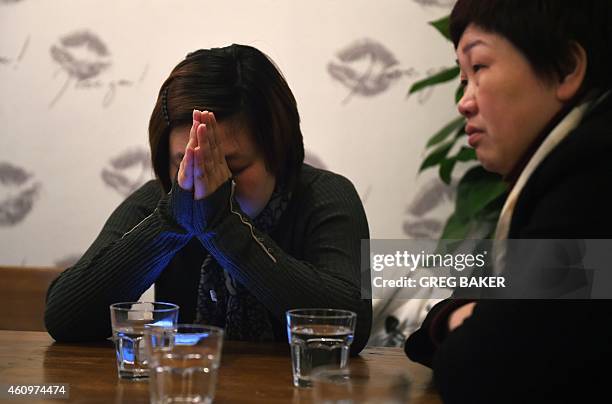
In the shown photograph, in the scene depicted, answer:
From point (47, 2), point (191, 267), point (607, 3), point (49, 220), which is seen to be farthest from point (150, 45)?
point (607, 3)

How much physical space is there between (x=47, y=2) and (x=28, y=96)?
13.4 inches

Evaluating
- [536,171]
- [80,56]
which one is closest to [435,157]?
[80,56]

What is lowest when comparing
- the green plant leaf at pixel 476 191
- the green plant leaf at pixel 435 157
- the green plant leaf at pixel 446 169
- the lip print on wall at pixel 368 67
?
the green plant leaf at pixel 476 191

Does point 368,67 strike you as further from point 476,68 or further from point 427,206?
point 476,68

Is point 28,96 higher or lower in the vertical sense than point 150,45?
lower

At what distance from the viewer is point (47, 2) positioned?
8.70 feet

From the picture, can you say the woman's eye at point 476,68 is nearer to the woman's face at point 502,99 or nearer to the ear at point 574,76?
the woman's face at point 502,99

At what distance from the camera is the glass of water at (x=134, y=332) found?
1.00 m

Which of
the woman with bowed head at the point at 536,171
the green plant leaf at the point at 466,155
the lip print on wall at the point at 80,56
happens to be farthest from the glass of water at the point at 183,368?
the lip print on wall at the point at 80,56

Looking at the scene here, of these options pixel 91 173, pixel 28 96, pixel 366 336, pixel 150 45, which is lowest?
pixel 366 336

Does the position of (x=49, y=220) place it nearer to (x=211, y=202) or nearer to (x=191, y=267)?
(x=191, y=267)

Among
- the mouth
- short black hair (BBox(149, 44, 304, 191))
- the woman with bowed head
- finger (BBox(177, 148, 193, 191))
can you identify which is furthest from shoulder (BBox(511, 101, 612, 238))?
short black hair (BBox(149, 44, 304, 191))

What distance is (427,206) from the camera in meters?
2.60

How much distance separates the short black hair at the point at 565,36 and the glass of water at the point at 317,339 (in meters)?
0.41
